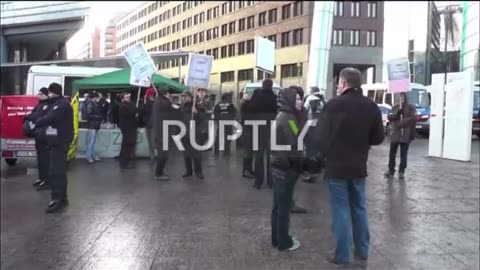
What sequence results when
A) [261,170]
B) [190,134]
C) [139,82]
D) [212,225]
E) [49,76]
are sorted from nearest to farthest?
[212,225]
[261,170]
[190,134]
[139,82]
[49,76]

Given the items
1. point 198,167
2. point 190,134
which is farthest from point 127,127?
point 198,167

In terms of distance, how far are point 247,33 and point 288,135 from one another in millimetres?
1468

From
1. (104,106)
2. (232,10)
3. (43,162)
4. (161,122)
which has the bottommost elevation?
(43,162)

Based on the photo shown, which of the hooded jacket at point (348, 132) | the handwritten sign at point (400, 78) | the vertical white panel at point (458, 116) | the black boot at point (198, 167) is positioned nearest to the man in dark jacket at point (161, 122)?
the black boot at point (198, 167)

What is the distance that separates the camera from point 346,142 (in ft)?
17.0

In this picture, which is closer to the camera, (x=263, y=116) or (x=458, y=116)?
(x=263, y=116)

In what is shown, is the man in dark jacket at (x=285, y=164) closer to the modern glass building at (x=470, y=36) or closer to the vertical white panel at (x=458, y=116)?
the vertical white panel at (x=458, y=116)

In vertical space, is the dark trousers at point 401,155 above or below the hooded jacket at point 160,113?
below

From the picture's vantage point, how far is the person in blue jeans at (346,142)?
5141 mm

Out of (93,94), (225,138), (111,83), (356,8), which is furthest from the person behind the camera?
(225,138)

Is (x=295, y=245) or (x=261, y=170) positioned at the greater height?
(x=261, y=170)

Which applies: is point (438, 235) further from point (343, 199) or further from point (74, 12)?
point (74, 12)

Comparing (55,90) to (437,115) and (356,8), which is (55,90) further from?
(437,115)

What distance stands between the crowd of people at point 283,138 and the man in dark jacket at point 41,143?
0.07ft
